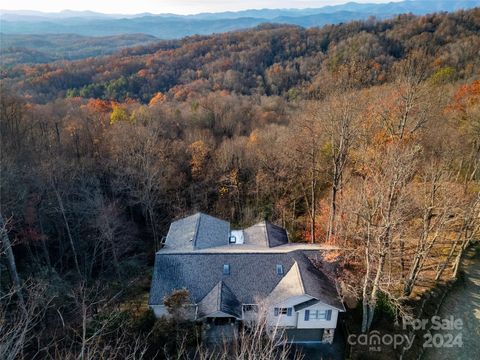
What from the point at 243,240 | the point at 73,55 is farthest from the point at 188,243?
the point at 73,55

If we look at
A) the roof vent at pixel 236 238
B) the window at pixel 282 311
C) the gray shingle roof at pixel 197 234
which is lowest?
the window at pixel 282 311

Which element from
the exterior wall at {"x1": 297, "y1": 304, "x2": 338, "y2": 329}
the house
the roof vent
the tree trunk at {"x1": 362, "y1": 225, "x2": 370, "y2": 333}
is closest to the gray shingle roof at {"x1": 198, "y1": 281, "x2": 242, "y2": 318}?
the house

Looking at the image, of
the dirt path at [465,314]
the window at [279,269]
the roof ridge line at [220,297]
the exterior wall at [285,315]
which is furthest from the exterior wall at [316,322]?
the dirt path at [465,314]

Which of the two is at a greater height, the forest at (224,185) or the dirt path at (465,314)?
the forest at (224,185)

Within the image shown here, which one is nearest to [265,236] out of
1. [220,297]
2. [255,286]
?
[255,286]

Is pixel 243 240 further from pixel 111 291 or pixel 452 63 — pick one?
pixel 452 63

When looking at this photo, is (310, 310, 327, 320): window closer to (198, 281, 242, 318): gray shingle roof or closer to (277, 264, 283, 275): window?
(277, 264, 283, 275): window

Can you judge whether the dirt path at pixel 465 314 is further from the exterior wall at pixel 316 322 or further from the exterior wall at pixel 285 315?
the exterior wall at pixel 285 315
